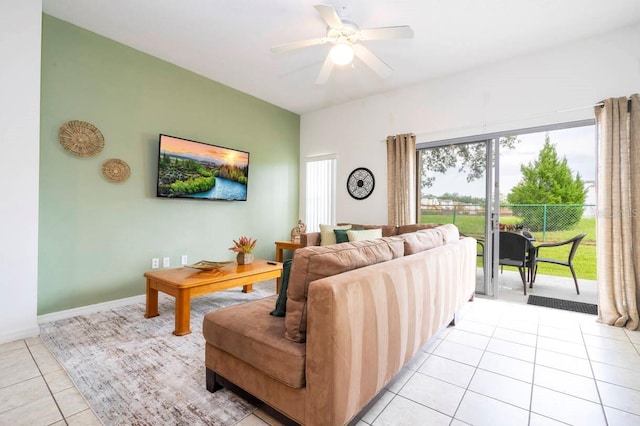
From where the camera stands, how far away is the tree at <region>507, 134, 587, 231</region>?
3.97 meters

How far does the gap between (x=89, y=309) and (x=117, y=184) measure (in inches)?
52.1

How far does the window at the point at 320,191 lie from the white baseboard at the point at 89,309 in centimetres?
285

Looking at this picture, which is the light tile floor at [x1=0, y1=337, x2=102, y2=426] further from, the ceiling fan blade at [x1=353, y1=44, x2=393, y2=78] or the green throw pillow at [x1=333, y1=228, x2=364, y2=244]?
the ceiling fan blade at [x1=353, y1=44, x2=393, y2=78]

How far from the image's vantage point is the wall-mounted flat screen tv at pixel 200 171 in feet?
11.3

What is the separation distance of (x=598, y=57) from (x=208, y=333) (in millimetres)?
4320

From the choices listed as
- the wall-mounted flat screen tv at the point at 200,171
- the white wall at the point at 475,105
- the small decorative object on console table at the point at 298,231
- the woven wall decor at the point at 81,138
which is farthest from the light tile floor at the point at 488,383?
the small decorative object on console table at the point at 298,231

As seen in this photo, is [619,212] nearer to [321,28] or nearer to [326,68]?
[326,68]

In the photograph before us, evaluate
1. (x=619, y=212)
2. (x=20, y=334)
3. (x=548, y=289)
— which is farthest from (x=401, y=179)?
(x=20, y=334)

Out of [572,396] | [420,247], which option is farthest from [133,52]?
[572,396]

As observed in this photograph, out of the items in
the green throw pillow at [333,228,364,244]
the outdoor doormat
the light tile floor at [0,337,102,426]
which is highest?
the green throw pillow at [333,228,364,244]

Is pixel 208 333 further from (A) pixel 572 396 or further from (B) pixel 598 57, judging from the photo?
(B) pixel 598 57

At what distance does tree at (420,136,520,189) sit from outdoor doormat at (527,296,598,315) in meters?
1.63

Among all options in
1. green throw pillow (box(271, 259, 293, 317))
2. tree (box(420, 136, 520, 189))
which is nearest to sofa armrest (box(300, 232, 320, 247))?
tree (box(420, 136, 520, 189))

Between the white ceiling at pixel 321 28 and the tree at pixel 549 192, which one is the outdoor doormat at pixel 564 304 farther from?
the white ceiling at pixel 321 28
